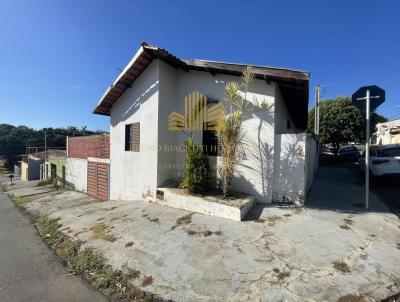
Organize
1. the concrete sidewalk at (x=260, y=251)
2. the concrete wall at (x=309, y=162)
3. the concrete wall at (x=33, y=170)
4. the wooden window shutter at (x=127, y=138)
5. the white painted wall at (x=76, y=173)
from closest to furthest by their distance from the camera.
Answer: the concrete sidewalk at (x=260, y=251) → the concrete wall at (x=309, y=162) → the wooden window shutter at (x=127, y=138) → the white painted wall at (x=76, y=173) → the concrete wall at (x=33, y=170)

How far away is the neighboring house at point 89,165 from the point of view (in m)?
11.2

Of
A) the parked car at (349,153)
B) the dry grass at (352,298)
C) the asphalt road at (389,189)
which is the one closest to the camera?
the dry grass at (352,298)

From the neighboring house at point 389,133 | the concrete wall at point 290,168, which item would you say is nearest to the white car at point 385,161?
the concrete wall at point 290,168

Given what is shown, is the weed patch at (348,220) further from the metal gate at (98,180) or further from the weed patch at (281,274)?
the metal gate at (98,180)

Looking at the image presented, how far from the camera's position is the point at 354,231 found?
4.80 m

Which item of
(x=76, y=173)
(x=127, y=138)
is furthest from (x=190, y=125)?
(x=76, y=173)

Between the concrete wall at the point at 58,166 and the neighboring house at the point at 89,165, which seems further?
the concrete wall at the point at 58,166

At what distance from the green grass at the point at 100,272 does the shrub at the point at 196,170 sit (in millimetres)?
2917

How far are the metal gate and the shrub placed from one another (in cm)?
584

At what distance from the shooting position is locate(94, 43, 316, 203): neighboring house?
20.8ft

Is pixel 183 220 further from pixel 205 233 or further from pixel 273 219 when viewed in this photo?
pixel 273 219

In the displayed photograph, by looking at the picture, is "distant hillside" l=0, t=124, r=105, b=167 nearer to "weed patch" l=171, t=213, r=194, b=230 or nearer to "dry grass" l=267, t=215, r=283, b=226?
"weed patch" l=171, t=213, r=194, b=230

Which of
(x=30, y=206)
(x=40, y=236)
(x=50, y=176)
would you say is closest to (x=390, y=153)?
(x=40, y=236)

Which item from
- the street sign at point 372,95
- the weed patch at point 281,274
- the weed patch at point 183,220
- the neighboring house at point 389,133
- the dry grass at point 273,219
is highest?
the neighboring house at point 389,133
